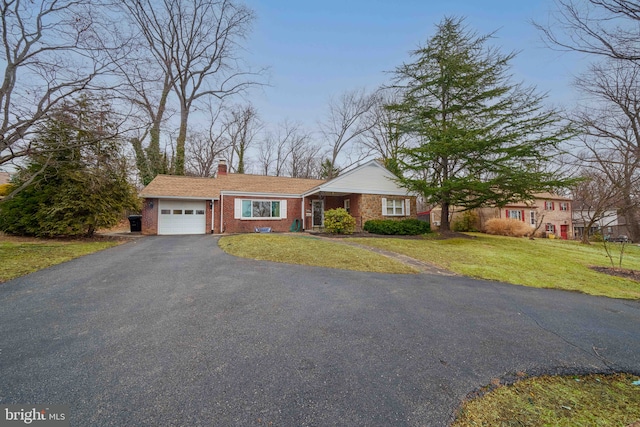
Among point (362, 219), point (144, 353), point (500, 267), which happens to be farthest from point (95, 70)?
point (500, 267)

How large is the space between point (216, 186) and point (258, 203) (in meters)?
3.58

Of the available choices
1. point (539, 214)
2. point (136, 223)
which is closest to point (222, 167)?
point (136, 223)

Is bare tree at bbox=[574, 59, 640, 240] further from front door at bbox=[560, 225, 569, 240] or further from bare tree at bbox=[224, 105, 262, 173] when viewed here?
bare tree at bbox=[224, 105, 262, 173]

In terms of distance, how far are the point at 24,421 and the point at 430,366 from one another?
3408mm

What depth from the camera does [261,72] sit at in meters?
24.3

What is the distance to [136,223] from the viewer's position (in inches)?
647

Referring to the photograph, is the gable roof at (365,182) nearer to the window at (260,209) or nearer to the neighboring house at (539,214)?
the window at (260,209)

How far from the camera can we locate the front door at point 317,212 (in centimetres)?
1817

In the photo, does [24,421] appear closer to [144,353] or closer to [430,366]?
[144,353]

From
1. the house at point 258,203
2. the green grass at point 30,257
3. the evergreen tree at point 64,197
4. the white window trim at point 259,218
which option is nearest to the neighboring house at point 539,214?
the house at point 258,203

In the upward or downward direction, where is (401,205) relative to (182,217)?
upward

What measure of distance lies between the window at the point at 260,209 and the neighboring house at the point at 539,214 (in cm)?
1573

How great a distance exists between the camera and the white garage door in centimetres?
1564

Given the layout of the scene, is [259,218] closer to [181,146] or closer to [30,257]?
[30,257]
